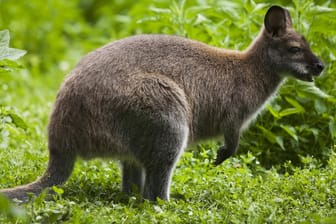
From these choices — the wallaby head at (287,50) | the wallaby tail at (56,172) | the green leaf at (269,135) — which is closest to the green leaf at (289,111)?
the green leaf at (269,135)

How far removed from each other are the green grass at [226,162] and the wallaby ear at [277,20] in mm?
661

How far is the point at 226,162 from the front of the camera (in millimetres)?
7496

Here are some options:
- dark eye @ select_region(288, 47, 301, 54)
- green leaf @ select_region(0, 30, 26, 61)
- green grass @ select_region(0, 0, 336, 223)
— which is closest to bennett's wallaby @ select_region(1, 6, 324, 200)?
dark eye @ select_region(288, 47, 301, 54)

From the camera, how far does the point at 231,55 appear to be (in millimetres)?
7328

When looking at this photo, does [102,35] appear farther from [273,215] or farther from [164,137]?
[273,215]

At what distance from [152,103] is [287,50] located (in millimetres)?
1699

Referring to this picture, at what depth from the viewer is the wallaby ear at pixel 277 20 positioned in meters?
7.22

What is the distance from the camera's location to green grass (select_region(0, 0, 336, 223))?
5734 millimetres

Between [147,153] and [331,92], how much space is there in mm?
2591

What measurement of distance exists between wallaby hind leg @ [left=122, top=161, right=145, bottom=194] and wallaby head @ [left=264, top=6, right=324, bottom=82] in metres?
1.65

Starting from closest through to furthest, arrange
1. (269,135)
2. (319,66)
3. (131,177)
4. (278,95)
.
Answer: (131,177)
(319,66)
(269,135)
(278,95)

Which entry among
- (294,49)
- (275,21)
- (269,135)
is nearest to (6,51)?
(275,21)

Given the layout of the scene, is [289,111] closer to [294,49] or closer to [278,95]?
[278,95]

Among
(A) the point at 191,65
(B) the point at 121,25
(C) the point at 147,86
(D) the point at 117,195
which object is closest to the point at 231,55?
(A) the point at 191,65
